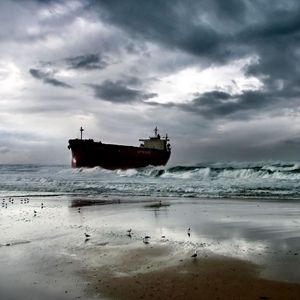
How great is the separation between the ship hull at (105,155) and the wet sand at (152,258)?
43.3 m

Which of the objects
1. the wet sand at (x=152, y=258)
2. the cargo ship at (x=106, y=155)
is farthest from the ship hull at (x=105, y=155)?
the wet sand at (x=152, y=258)

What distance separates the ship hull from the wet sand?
142 ft

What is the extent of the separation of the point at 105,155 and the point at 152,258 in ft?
160

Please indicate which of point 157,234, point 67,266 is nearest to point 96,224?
point 157,234

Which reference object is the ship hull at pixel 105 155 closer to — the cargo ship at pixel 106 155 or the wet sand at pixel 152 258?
the cargo ship at pixel 106 155

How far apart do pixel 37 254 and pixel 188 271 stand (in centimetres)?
278

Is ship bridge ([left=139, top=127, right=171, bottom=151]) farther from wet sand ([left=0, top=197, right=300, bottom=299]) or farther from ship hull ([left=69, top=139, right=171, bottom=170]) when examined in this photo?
wet sand ([left=0, top=197, right=300, bottom=299])

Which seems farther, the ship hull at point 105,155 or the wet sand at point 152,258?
the ship hull at point 105,155

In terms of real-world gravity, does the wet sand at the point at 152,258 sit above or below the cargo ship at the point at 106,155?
below

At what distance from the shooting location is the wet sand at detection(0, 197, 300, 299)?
5020 mm

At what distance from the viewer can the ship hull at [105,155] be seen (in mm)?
54812

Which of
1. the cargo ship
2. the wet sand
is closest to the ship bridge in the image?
the cargo ship

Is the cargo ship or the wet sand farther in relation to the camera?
the cargo ship

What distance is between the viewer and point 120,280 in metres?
5.43
